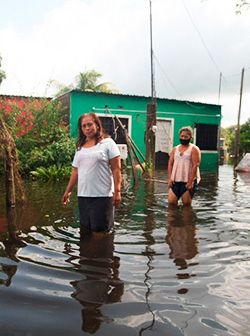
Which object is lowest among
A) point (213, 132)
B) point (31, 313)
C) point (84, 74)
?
point (31, 313)

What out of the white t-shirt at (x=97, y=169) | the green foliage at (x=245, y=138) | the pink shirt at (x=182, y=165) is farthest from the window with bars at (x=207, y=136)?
the white t-shirt at (x=97, y=169)

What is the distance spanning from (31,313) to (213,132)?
2286cm

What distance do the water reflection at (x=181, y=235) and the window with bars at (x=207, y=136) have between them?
16857 mm

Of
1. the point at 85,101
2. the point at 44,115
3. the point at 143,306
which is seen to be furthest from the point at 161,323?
the point at 85,101

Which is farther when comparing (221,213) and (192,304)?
(221,213)

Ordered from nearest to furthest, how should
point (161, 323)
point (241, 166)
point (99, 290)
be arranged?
point (161, 323)
point (99, 290)
point (241, 166)

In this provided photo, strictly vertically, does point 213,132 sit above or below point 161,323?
above

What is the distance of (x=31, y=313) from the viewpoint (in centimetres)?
294

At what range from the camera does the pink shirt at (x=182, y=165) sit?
727 cm

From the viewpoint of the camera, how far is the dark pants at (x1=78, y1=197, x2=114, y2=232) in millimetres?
4816

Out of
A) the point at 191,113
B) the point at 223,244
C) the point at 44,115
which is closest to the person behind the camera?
the point at 223,244

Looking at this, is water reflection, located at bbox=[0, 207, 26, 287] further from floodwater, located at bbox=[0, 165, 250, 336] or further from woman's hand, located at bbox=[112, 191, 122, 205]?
woman's hand, located at bbox=[112, 191, 122, 205]

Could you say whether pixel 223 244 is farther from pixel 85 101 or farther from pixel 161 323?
pixel 85 101

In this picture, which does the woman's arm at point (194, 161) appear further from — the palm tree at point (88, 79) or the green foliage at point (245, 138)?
the green foliage at point (245, 138)
